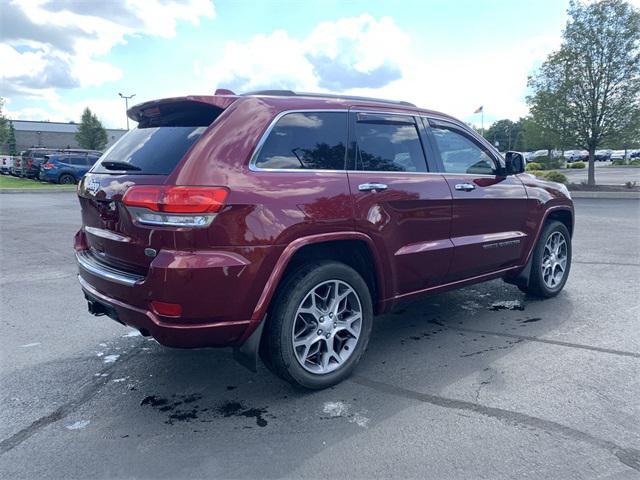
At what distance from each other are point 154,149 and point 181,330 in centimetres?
121

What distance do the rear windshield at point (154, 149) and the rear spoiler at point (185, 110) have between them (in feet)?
0.20

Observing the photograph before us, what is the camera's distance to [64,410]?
321 centimetres

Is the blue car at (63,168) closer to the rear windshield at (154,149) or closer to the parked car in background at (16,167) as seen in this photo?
the parked car in background at (16,167)

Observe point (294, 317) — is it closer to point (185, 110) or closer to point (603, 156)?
point (185, 110)

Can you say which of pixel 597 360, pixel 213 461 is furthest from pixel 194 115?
pixel 597 360

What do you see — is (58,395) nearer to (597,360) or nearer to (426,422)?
(426,422)

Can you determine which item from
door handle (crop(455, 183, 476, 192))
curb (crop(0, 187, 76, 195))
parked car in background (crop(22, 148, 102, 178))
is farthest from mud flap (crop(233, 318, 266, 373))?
parked car in background (crop(22, 148, 102, 178))

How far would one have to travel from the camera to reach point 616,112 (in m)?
16.9

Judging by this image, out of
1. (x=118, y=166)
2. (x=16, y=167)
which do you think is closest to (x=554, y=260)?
(x=118, y=166)

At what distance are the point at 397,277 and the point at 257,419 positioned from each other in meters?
1.48

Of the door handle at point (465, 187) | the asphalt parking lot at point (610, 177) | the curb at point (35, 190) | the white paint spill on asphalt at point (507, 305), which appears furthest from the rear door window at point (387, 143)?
the asphalt parking lot at point (610, 177)

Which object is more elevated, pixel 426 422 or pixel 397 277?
pixel 397 277

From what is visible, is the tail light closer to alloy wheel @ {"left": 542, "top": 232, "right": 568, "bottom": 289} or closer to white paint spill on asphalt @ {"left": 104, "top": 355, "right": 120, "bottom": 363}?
white paint spill on asphalt @ {"left": 104, "top": 355, "right": 120, "bottom": 363}

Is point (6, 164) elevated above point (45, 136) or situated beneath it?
situated beneath
